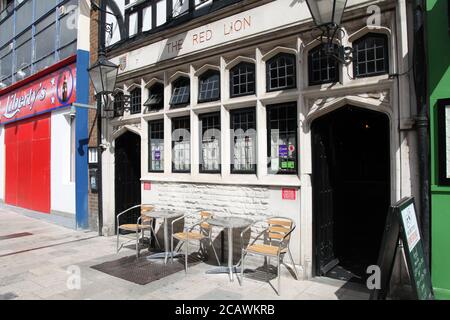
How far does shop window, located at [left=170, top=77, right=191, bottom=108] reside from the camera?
7039 mm

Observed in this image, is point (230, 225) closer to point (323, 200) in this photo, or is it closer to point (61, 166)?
point (323, 200)

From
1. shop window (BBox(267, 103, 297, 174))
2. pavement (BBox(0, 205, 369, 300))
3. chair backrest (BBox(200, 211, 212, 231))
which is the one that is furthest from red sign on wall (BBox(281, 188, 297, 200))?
chair backrest (BBox(200, 211, 212, 231))

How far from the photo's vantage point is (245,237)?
597cm

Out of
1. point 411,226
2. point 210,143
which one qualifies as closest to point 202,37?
point 210,143

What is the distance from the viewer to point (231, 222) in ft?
17.9

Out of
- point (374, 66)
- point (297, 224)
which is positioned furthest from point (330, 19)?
point (297, 224)

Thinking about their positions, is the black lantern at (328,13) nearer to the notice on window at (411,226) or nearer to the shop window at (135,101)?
the notice on window at (411,226)

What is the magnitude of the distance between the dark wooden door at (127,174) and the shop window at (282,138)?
4267 millimetres

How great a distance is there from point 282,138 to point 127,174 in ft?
16.0

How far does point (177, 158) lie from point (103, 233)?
3127 millimetres

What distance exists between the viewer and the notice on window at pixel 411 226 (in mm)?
3563

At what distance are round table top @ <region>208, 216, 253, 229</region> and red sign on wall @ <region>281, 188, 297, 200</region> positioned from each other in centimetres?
71

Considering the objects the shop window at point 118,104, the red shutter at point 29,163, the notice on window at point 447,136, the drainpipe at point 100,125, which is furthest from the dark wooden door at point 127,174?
the notice on window at point 447,136

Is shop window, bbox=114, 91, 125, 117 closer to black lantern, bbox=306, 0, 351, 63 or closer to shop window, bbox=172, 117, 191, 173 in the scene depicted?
shop window, bbox=172, 117, 191, 173
